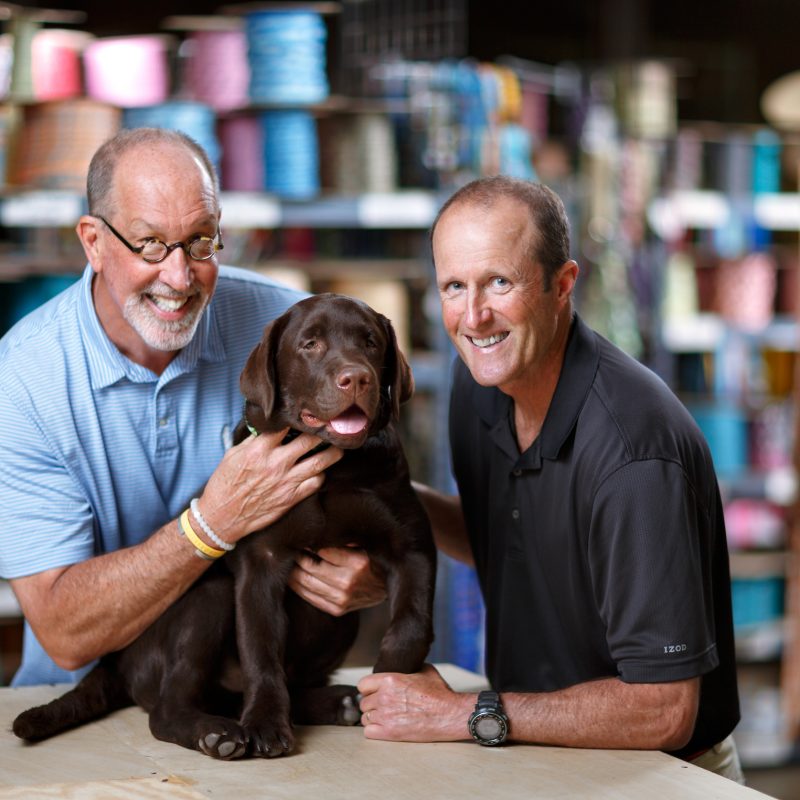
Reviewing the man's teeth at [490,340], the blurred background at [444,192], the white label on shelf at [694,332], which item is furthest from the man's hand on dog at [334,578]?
the white label on shelf at [694,332]

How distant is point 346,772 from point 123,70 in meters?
3.03

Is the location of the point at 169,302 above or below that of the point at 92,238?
below

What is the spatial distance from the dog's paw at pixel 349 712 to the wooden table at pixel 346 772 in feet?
0.24

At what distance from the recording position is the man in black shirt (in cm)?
199

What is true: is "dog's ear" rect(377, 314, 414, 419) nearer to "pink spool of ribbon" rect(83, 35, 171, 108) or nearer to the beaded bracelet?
the beaded bracelet

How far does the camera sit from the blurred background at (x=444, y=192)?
417 cm

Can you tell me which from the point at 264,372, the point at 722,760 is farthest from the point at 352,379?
the point at 722,760

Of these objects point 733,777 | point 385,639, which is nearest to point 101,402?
point 385,639

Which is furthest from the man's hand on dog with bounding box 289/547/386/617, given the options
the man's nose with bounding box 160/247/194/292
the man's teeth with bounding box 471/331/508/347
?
the man's nose with bounding box 160/247/194/292

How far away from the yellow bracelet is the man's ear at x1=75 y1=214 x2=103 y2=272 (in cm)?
62

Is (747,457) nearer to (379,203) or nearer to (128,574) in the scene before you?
(379,203)

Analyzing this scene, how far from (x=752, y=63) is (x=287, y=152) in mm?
5081

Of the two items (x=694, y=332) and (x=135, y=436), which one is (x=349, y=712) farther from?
(x=694, y=332)

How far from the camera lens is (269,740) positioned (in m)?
1.99
